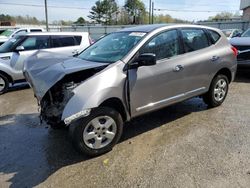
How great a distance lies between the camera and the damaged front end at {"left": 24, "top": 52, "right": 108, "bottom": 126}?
11.6 ft

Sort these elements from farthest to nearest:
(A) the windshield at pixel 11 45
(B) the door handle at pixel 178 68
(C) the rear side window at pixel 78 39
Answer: (C) the rear side window at pixel 78 39
(A) the windshield at pixel 11 45
(B) the door handle at pixel 178 68

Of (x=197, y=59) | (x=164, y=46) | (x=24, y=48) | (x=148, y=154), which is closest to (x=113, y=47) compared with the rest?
(x=164, y=46)

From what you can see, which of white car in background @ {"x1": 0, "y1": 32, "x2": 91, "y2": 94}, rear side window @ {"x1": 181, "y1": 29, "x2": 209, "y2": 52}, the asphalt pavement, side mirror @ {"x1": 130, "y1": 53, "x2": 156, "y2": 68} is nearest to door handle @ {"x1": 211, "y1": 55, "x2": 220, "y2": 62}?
rear side window @ {"x1": 181, "y1": 29, "x2": 209, "y2": 52}

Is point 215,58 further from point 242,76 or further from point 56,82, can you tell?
point 242,76

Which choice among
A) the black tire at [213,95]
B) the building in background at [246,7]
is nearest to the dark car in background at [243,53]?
the black tire at [213,95]

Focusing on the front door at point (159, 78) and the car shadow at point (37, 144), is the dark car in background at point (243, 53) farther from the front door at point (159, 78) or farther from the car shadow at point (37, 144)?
the front door at point (159, 78)

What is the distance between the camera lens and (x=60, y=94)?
3.92 metres

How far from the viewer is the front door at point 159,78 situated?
403 cm

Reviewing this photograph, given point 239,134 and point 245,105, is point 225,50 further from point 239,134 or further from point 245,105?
point 239,134

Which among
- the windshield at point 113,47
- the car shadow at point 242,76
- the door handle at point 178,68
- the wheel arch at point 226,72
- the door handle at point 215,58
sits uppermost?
the windshield at point 113,47

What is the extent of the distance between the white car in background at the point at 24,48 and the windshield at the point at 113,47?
307 cm

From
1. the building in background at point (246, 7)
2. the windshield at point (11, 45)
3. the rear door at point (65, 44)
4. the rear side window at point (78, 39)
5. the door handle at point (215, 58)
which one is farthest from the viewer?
the building in background at point (246, 7)

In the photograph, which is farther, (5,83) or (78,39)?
(78,39)

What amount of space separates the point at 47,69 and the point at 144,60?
4.62 ft
